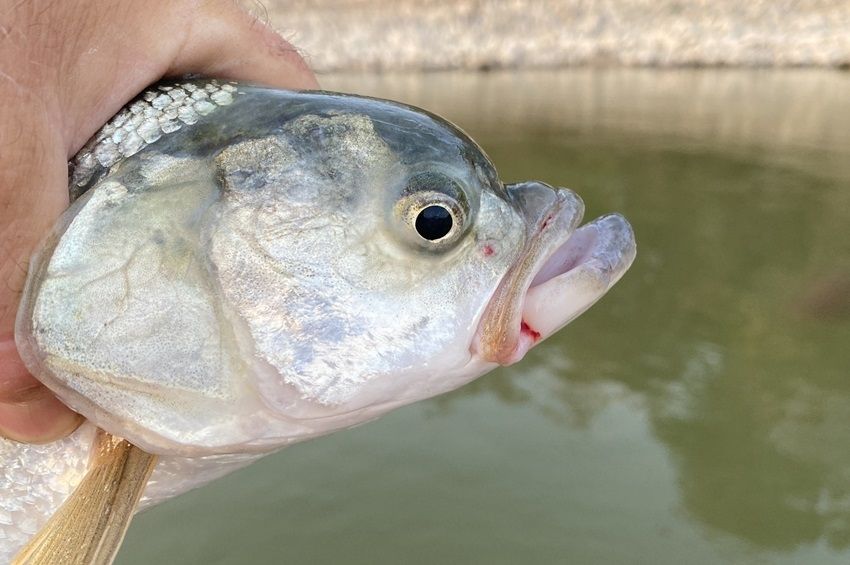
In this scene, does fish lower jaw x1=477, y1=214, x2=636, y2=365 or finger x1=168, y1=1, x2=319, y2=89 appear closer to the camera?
fish lower jaw x1=477, y1=214, x2=636, y2=365

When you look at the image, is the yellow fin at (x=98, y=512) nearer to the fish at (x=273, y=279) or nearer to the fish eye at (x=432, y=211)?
the fish at (x=273, y=279)

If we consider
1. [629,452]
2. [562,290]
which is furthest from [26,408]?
[629,452]

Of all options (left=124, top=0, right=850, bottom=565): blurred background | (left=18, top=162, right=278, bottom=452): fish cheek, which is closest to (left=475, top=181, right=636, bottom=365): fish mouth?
(left=18, top=162, right=278, bottom=452): fish cheek

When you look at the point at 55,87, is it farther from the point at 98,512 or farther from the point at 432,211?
the point at 98,512

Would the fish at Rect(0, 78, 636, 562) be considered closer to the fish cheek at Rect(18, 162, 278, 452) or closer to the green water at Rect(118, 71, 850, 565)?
the fish cheek at Rect(18, 162, 278, 452)

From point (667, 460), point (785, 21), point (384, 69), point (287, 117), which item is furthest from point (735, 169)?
point (384, 69)

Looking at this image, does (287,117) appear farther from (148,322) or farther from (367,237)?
(148,322)

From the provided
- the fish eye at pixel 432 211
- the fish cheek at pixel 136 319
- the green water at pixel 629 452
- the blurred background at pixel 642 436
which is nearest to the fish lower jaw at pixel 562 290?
the fish eye at pixel 432 211
